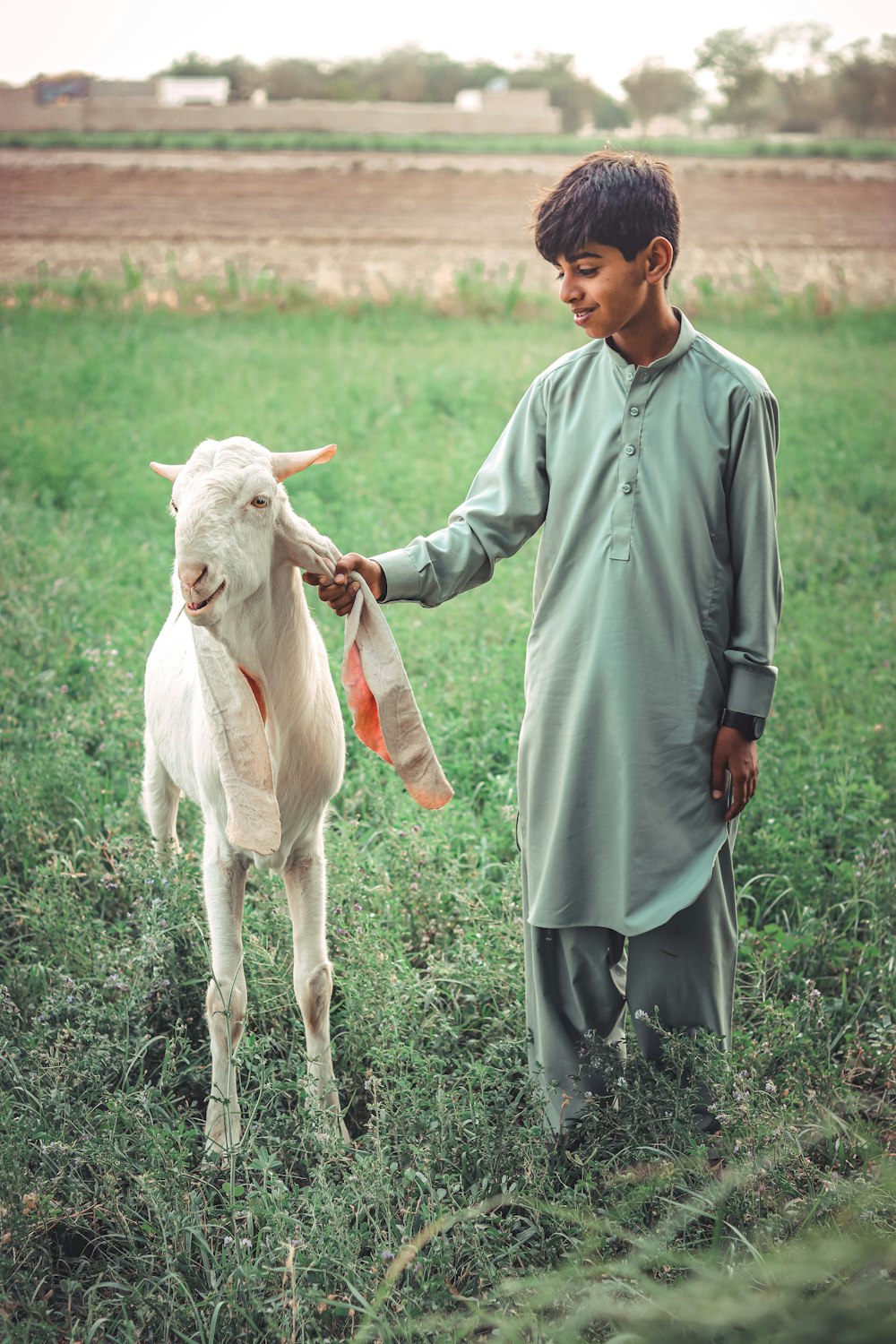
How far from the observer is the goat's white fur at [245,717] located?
214cm

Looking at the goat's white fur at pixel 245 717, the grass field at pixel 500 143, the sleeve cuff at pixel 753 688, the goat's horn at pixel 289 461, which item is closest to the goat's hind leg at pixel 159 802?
the goat's white fur at pixel 245 717

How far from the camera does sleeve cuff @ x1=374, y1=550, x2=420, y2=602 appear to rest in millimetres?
2418

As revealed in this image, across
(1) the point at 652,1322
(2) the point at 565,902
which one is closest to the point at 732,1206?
(2) the point at 565,902

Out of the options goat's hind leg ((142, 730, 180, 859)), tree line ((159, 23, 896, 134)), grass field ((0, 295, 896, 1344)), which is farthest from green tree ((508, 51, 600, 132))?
goat's hind leg ((142, 730, 180, 859))

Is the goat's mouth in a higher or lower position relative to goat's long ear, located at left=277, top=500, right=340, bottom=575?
lower

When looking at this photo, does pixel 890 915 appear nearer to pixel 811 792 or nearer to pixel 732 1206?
pixel 811 792

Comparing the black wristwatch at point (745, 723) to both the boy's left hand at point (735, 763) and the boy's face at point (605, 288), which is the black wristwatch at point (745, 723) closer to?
the boy's left hand at point (735, 763)

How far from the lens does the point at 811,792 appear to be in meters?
4.10

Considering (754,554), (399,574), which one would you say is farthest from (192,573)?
(754,554)

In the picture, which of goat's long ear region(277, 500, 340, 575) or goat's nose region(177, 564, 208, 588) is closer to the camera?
goat's nose region(177, 564, 208, 588)

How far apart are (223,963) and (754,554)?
1.63 m

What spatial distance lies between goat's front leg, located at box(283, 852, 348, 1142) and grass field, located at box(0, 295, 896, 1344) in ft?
0.28

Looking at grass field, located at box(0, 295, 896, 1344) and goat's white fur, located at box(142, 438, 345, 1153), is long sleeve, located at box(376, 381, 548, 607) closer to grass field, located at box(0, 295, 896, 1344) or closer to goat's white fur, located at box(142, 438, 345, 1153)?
goat's white fur, located at box(142, 438, 345, 1153)

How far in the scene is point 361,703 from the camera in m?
2.43
